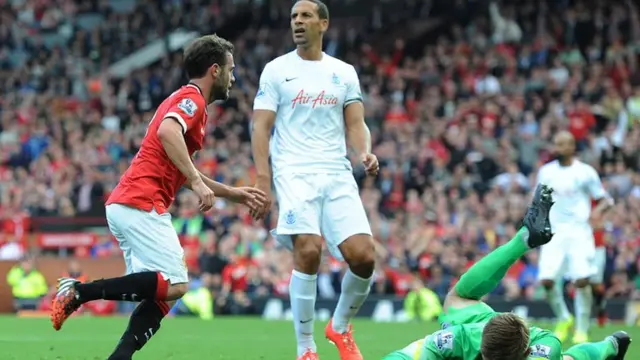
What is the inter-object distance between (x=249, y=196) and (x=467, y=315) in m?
1.63

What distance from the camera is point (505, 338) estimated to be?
7.05 meters

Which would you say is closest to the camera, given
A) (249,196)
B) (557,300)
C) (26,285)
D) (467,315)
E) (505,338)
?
(505,338)

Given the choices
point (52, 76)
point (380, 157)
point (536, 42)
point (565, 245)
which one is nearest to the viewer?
point (565, 245)

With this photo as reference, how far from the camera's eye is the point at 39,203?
25.5 metres

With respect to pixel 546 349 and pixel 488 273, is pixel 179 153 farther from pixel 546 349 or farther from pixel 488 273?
pixel 546 349

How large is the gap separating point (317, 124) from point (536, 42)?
17904 millimetres

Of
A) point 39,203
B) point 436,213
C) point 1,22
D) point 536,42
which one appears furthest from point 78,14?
point 436,213

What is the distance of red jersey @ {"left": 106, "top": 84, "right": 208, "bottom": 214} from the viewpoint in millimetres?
8234

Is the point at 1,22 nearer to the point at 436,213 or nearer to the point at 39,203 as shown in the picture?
the point at 39,203

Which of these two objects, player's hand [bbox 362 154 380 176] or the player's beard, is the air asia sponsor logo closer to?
player's hand [bbox 362 154 380 176]

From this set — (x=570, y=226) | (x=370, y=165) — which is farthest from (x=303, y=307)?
(x=570, y=226)

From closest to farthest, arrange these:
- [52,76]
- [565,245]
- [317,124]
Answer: [317,124] → [565,245] → [52,76]

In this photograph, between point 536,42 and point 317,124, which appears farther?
point 536,42

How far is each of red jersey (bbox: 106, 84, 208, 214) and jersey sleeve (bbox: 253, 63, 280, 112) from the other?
1.37m
